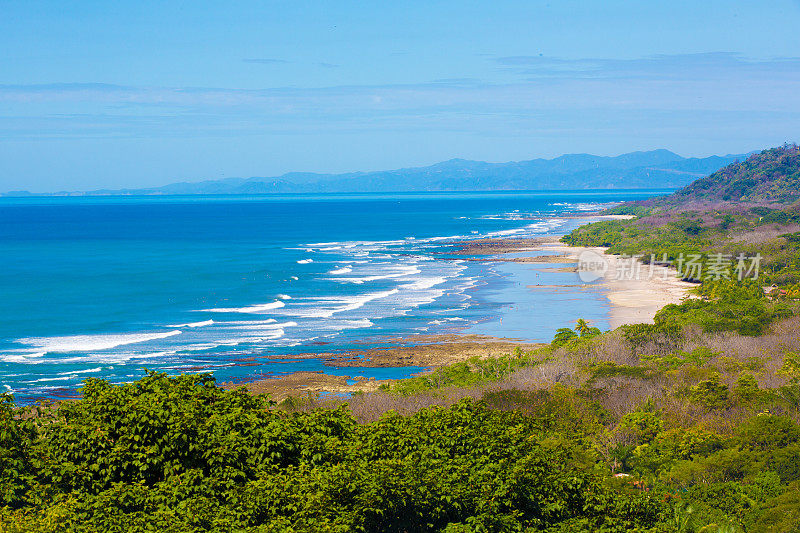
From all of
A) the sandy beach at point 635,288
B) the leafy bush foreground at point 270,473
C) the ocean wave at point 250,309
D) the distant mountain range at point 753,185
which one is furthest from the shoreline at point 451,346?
the distant mountain range at point 753,185

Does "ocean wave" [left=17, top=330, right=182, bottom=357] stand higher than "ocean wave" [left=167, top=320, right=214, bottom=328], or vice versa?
"ocean wave" [left=167, top=320, right=214, bottom=328]

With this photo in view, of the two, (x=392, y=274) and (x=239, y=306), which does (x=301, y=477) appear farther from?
(x=392, y=274)

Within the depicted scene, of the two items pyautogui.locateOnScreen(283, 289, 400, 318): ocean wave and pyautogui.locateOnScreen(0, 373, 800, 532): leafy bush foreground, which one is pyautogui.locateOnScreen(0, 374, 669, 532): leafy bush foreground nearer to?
pyautogui.locateOnScreen(0, 373, 800, 532): leafy bush foreground

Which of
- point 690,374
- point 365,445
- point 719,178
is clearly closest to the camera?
point 365,445

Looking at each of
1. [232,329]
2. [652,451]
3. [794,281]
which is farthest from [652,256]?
[652,451]

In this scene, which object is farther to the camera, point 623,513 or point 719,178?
point 719,178

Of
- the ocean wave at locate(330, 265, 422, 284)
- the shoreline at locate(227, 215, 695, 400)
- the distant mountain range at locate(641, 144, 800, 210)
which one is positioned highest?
the distant mountain range at locate(641, 144, 800, 210)

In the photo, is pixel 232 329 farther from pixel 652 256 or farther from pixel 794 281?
pixel 652 256

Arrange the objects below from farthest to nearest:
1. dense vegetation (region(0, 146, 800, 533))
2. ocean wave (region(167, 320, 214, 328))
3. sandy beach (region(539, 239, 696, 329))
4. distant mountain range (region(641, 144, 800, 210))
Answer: distant mountain range (region(641, 144, 800, 210)) → sandy beach (region(539, 239, 696, 329)) → ocean wave (region(167, 320, 214, 328)) → dense vegetation (region(0, 146, 800, 533))


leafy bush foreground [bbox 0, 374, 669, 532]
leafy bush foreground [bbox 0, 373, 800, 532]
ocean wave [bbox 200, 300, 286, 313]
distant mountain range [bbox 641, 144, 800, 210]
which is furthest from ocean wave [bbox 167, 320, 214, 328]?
distant mountain range [bbox 641, 144, 800, 210]
